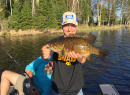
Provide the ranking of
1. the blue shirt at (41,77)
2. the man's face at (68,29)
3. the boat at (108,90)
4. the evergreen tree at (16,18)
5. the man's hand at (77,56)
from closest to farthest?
1. the man's hand at (77,56)
2. the man's face at (68,29)
3. the blue shirt at (41,77)
4. the boat at (108,90)
5. the evergreen tree at (16,18)

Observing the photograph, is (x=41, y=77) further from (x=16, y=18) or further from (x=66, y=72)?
(x=16, y=18)

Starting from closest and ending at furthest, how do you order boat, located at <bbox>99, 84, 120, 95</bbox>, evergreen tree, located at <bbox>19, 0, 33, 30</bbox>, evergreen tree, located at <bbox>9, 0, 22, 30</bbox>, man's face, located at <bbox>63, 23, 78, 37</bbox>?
man's face, located at <bbox>63, 23, 78, 37</bbox>
boat, located at <bbox>99, 84, 120, 95</bbox>
evergreen tree, located at <bbox>9, 0, 22, 30</bbox>
evergreen tree, located at <bbox>19, 0, 33, 30</bbox>

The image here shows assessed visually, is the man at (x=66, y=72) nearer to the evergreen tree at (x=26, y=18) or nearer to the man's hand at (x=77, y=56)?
the man's hand at (x=77, y=56)

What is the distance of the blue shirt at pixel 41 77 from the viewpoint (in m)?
2.84

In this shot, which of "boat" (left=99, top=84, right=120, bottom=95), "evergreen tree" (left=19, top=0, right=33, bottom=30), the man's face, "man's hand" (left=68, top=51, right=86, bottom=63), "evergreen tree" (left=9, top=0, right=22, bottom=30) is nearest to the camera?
"man's hand" (left=68, top=51, right=86, bottom=63)

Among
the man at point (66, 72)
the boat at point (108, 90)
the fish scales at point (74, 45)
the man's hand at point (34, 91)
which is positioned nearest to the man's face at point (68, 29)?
the man at point (66, 72)

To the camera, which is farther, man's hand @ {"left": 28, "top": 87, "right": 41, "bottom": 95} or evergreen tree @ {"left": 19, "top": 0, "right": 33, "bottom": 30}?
evergreen tree @ {"left": 19, "top": 0, "right": 33, "bottom": 30}

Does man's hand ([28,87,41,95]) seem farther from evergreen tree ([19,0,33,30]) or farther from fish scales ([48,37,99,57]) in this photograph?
evergreen tree ([19,0,33,30])

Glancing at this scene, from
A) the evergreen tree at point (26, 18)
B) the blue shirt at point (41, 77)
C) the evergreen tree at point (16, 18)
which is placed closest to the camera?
the blue shirt at point (41, 77)

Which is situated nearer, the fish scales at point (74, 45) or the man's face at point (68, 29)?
the fish scales at point (74, 45)

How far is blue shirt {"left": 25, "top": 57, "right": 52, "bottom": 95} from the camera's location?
2844 mm

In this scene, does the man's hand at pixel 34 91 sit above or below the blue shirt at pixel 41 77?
below

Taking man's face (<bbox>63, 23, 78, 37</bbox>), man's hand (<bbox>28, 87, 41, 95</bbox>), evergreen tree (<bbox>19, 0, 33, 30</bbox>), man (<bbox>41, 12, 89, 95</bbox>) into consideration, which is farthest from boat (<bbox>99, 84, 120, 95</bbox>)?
evergreen tree (<bbox>19, 0, 33, 30</bbox>)

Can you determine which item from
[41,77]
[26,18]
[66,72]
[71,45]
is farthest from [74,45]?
[26,18]
